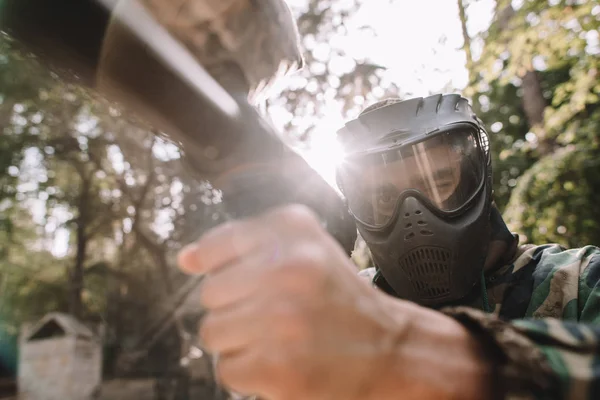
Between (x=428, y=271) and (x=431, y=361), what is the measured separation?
4.14ft

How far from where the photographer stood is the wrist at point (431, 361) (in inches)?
24.7

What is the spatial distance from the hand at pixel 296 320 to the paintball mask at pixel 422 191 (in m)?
1.30

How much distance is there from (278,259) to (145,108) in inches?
10.8

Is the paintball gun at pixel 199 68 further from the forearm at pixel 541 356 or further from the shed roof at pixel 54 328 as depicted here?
the shed roof at pixel 54 328

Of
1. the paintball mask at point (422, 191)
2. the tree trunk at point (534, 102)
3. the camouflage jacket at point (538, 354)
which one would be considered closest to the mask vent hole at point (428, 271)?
the paintball mask at point (422, 191)

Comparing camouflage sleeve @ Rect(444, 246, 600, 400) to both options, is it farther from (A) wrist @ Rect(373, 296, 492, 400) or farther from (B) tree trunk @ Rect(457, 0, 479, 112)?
(B) tree trunk @ Rect(457, 0, 479, 112)

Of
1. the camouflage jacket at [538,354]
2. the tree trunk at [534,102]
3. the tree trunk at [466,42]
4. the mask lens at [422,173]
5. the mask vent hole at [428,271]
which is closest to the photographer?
the camouflage jacket at [538,354]

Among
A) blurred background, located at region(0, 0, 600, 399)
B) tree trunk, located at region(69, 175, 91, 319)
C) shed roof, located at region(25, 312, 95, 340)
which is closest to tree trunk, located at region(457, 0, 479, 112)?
blurred background, located at region(0, 0, 600, 399)

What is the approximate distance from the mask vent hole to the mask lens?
10.0 inches

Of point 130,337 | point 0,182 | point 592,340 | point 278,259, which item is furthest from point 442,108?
point 130,337

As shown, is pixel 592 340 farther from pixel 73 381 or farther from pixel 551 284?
pixel 73 381

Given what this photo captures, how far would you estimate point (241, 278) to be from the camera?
0.58 meters

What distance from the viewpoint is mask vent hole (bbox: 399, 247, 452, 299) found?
6.12 ft

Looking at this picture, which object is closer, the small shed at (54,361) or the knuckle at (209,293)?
the knuckle at (209,293)
